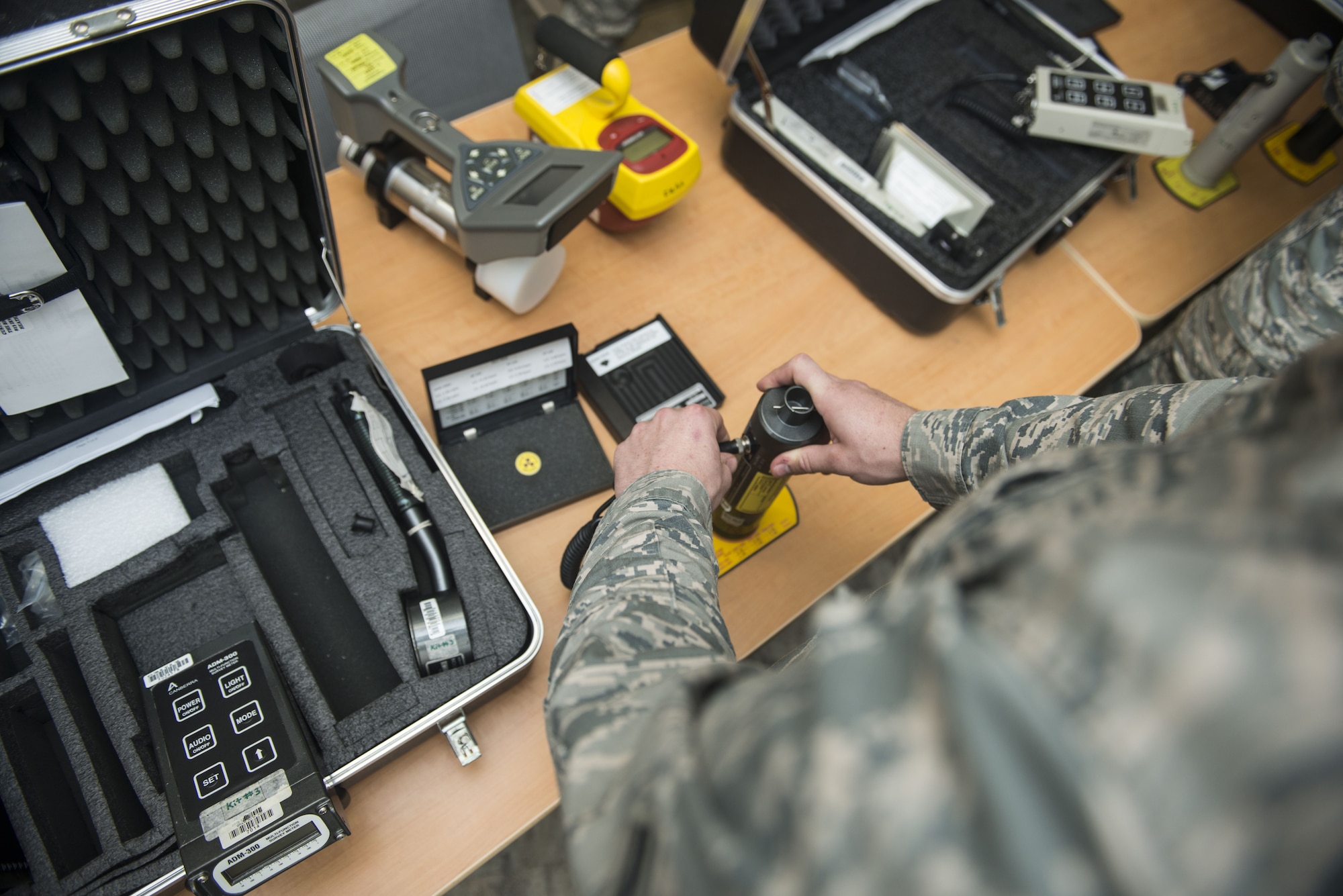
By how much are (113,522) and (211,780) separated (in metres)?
0.30

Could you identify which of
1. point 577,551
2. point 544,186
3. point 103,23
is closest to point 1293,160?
point 544,186

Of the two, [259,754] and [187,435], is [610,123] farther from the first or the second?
[259,754]

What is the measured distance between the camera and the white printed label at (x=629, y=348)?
94cm

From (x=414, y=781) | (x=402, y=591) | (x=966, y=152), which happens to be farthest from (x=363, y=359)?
(x=966, y=152)

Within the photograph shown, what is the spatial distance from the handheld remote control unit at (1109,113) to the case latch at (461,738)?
3.82 ft

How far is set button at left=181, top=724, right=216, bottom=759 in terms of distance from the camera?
61cm

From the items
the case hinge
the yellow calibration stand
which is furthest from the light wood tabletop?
the case hinge

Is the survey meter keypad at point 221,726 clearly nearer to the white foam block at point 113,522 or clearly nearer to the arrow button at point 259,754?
the arrow button at point 259,754

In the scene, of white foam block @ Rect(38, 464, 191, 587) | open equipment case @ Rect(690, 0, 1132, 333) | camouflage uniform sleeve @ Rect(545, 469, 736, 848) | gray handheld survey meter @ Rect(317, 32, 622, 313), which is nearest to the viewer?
camouflage uniform sleeve @ Rect(545, 469, 736, 848)

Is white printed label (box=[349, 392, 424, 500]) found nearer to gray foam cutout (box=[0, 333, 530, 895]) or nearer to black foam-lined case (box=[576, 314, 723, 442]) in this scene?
gray foam cutout (box=[0, 333, 530, 895])

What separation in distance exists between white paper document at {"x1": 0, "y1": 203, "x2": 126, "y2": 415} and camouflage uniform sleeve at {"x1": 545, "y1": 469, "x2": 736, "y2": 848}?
52 cm

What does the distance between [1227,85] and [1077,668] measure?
61.0 inches

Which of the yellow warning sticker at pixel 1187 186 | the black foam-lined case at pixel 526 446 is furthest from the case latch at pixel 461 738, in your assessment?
the yellow warning sticker at pixel 1187 186

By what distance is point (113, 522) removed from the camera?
2.39 feet
